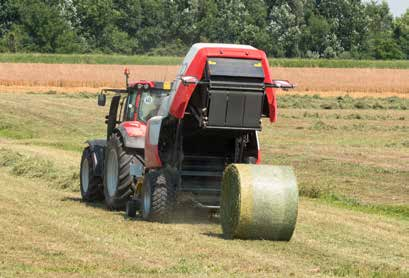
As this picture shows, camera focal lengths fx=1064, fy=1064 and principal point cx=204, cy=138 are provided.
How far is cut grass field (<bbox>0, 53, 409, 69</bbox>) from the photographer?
79.0 meters

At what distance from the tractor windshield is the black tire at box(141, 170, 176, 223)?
6.76 ft

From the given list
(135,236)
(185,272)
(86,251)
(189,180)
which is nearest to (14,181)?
(189,180)

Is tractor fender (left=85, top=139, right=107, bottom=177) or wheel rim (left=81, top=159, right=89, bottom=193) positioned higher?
tractor fender (left=85, top=139, right=107, bottom=177)

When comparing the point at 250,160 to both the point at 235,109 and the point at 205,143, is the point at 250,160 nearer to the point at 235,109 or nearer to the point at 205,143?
the point at 205,143

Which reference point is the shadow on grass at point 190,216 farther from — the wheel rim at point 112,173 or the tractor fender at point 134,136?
the tractor fender at point 134,136

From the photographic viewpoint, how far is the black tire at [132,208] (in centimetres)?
1661

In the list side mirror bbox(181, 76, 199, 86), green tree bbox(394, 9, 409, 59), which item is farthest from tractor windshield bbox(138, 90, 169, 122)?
green tree bbox(394, 9, 409, 59)

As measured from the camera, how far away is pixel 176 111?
15516 millimetres

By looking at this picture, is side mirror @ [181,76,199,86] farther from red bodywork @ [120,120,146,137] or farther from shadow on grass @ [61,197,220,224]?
red bodywork @ [120,120,146,137]

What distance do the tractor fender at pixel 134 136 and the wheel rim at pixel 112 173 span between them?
48 cm

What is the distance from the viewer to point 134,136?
17188 millimetres

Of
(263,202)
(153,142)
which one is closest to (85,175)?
(153,142)

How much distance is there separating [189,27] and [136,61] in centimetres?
1863

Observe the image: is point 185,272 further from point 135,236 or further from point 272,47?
point 272,47
